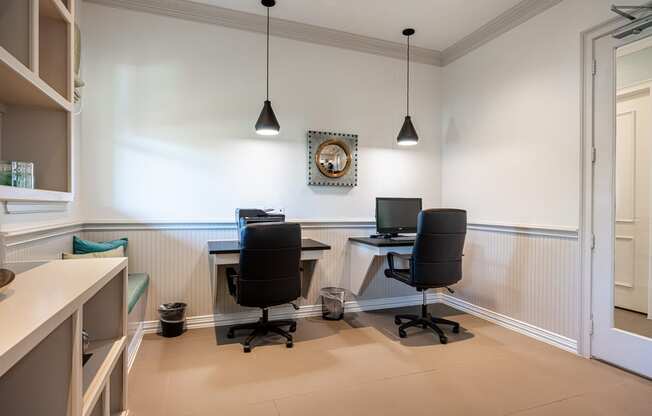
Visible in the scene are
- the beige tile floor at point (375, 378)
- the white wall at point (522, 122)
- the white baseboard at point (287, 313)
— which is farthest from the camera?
the white baseboard at point (287, 313)

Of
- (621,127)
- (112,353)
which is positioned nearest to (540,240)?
(621,127)

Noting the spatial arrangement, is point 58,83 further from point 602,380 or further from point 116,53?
point 602,380

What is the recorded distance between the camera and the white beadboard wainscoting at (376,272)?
9.09 feet

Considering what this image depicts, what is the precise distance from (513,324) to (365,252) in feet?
4.91

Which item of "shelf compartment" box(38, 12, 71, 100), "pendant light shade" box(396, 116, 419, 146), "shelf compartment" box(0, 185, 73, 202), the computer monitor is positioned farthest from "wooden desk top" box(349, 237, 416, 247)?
"shelf compartment" box(38, 12, 71, 100)

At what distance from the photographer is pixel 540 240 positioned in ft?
9.64

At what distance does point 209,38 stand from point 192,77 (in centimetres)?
41

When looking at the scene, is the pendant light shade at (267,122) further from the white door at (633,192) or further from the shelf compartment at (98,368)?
the white door at (633,192)

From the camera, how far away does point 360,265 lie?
11.5ft

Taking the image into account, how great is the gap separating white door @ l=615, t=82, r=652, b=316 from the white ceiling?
130 centimetres

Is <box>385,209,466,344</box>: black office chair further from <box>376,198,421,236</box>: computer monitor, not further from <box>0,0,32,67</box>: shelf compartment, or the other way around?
<box>0,0,32,67</box>: shelf compartment

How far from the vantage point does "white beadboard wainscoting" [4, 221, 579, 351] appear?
2770 millimetres

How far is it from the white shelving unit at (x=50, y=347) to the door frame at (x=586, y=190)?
3086 millimetres

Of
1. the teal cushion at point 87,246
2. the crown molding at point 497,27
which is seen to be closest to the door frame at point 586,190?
the crown molding at point 497,27
